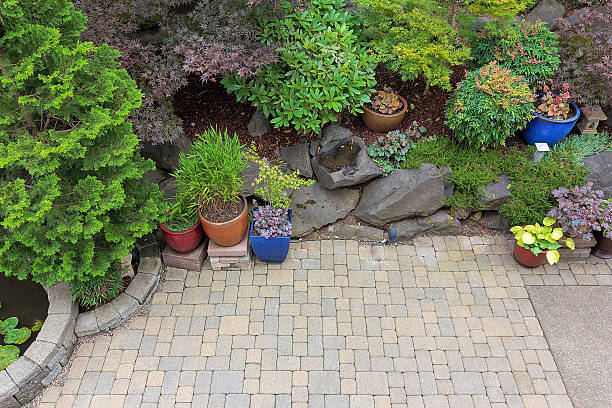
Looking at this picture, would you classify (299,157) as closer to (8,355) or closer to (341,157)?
(341,157)

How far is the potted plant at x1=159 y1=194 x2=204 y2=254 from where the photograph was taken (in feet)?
15.5

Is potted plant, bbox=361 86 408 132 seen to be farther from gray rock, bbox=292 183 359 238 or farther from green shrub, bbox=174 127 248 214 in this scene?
green shrub, bbox=174 127 248 214

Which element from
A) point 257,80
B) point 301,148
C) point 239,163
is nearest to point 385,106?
point 301,148

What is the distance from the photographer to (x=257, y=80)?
521 cm

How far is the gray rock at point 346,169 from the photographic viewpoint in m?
5.20

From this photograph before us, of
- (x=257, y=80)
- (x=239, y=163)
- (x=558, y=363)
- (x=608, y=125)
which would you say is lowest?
(x=558, y=363)

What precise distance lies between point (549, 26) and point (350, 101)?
3189 mm

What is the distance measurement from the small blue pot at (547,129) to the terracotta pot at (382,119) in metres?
1.47

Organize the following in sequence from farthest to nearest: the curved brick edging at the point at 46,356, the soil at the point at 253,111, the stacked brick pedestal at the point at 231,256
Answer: the soil at the point at 253,111 < the stacked brick pedestal at the point at 231,256 < the curved brick edging at the point at 46,356

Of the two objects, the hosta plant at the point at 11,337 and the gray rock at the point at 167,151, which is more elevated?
Answer: the gray rock at the point at 167,151

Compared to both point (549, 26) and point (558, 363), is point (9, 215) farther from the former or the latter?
point (549, 26)

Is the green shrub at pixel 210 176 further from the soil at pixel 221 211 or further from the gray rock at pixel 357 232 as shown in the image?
the gray rock at pixel 357 232

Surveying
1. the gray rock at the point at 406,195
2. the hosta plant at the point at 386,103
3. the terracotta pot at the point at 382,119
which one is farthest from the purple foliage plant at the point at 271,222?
the hosta plant at the point at 386,103

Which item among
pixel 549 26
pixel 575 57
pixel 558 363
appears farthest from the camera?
pixel 549 26
